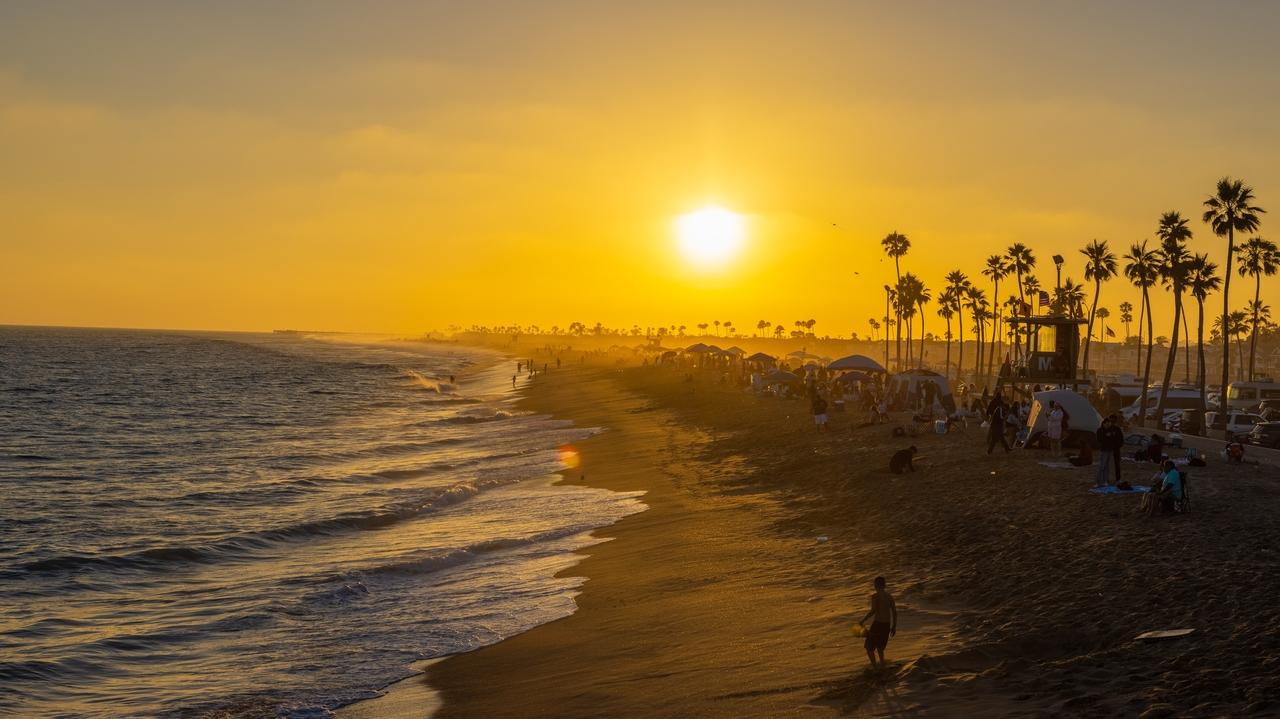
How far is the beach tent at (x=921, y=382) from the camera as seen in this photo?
137ft

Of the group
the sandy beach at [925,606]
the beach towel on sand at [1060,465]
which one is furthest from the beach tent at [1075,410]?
the beach towel on sand at [1060,465]

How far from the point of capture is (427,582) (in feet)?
66.3

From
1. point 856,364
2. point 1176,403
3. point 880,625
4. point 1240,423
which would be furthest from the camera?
point 856,364

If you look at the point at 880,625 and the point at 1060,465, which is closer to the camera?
the point at 880,625

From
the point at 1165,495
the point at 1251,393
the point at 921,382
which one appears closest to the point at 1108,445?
the point at 1165,495

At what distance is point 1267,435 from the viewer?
1220 inches

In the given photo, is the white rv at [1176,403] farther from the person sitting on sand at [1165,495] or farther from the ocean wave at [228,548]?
the ocean wave at [228,548]

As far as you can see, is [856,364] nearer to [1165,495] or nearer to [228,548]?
[1165,495]

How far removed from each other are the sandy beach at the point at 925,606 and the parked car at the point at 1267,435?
9.19m

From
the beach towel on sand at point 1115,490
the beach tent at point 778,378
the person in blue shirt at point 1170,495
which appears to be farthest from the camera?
the beach tent at point 778,378

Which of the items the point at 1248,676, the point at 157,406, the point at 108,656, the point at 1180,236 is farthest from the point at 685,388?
the point at 1248,676

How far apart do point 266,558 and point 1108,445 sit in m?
18.7

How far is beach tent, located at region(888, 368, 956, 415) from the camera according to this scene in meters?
41.8

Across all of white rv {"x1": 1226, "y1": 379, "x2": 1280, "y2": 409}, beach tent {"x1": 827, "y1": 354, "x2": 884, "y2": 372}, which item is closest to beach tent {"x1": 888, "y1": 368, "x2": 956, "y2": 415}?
beach tent {"x1": 827, "y1": 354, "x2": 884, "y2": 372}
